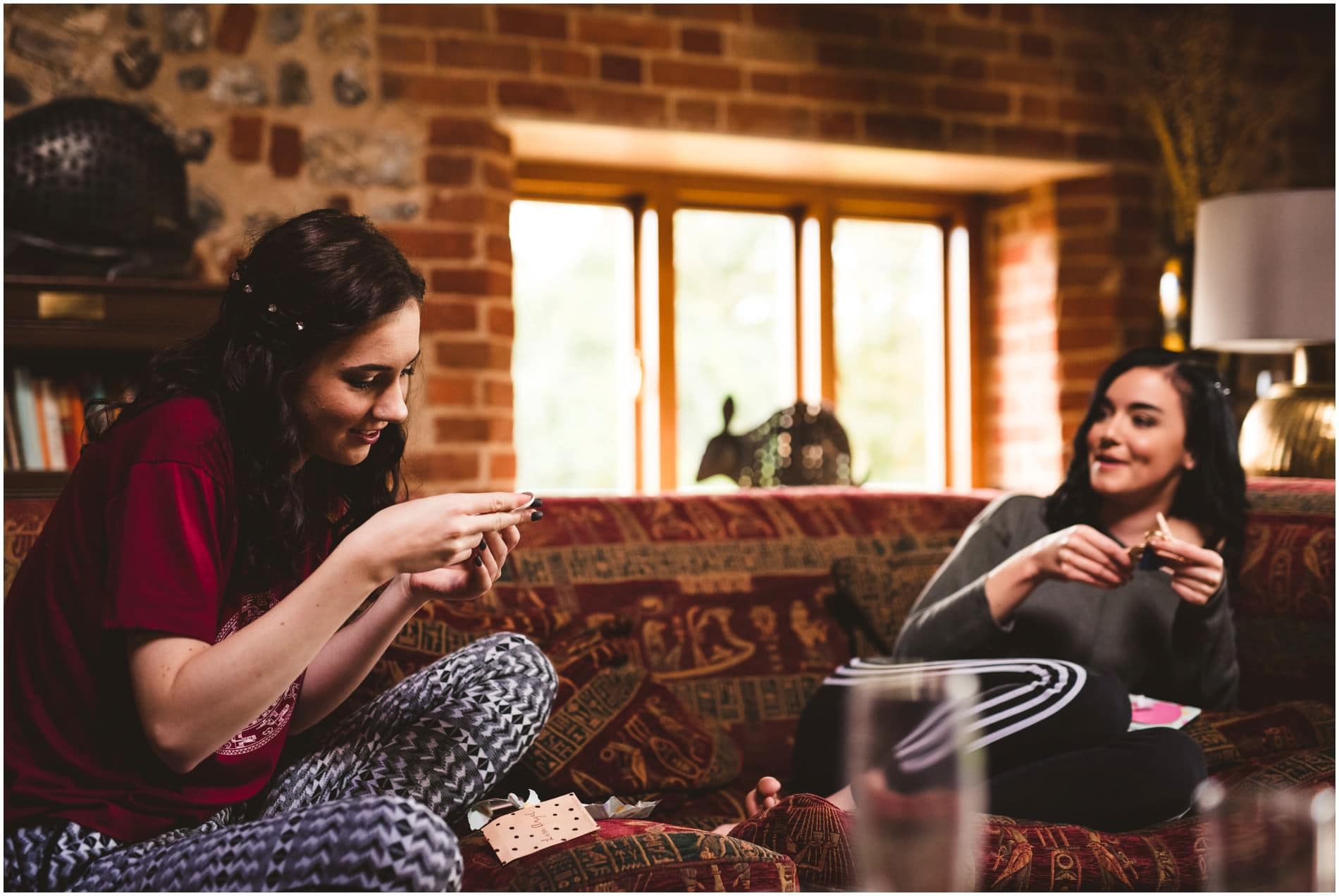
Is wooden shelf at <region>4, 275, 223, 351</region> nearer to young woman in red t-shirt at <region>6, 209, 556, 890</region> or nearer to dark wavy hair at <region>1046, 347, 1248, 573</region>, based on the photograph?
young woman in red t-shirt at <region>6, 209, 556, 890</region>

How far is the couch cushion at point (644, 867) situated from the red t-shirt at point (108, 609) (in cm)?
33

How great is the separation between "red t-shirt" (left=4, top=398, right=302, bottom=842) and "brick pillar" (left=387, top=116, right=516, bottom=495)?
2012 millimetres

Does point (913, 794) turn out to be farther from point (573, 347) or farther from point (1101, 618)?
point (573, 347)

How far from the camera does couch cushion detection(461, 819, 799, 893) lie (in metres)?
1.24

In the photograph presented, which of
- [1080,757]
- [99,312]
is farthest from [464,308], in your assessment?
[1080,757]

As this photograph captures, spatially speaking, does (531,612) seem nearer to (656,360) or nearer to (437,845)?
(437,845)

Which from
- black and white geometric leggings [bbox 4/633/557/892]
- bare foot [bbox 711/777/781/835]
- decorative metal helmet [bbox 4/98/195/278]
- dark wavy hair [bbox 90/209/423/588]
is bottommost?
bare foot [bbox 711/777/781/835]

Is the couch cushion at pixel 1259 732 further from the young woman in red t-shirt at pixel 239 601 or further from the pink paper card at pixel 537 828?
the young woman in red t-shirt at pixel 239 601

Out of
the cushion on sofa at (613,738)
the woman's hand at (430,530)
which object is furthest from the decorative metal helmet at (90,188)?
the woman's hand at (430,530)

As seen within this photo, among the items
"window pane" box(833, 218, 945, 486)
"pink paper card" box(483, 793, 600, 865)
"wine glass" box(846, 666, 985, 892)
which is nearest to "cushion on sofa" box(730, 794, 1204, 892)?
"pink paper card" box(483, 793, 600, 865)

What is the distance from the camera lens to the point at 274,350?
1221 mm

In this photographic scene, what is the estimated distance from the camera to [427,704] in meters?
1.49

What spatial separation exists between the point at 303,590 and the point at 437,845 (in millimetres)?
260

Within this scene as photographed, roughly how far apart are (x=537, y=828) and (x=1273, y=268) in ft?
7.45
